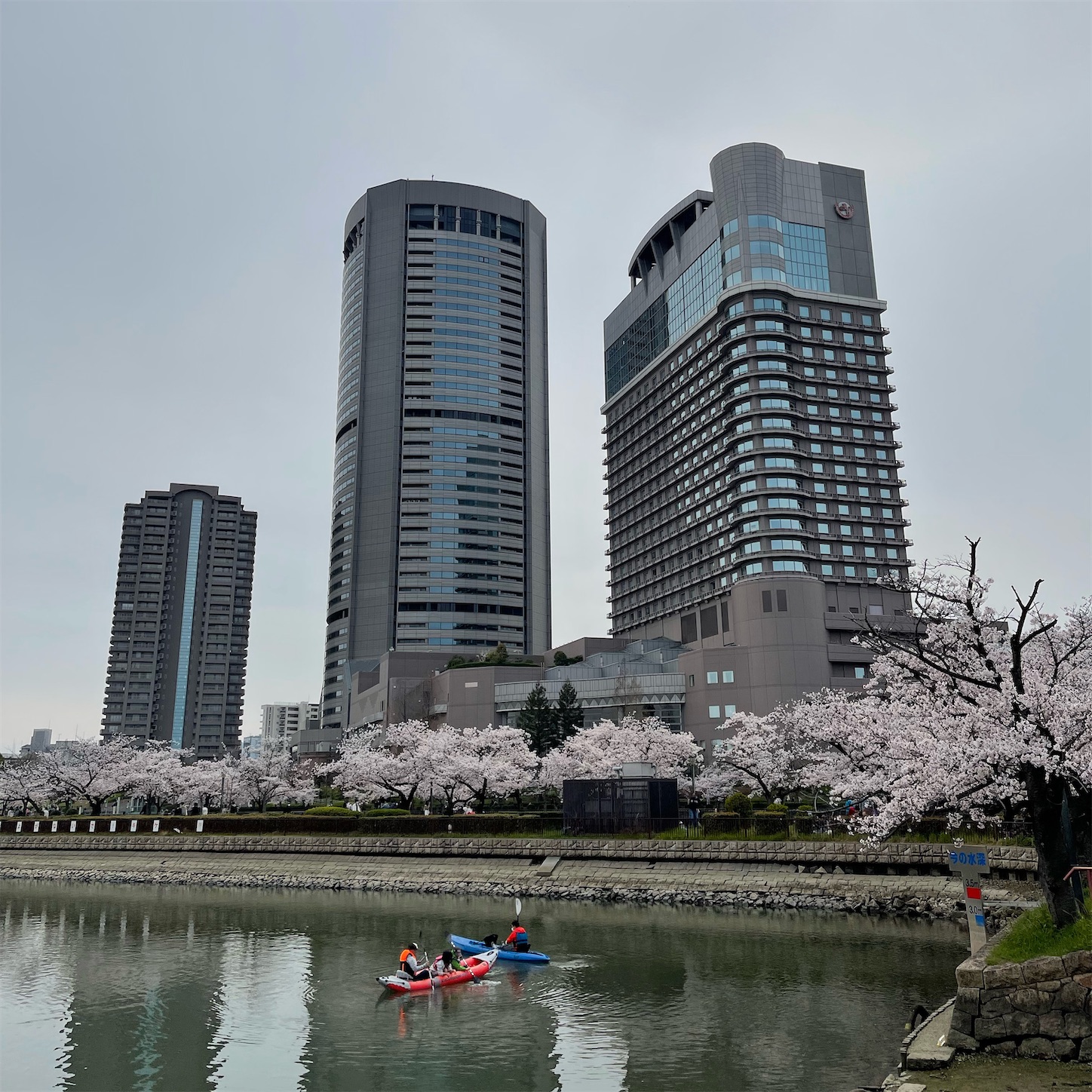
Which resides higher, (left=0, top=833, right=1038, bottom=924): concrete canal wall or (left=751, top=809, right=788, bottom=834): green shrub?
(left=751, top=809, right=788, bottom=834): green shrub

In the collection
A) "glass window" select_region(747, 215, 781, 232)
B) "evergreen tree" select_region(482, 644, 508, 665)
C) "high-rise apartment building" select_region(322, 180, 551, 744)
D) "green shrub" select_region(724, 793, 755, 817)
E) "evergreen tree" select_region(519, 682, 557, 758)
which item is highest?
"glass window" select_region(747, 215, 781, 232)

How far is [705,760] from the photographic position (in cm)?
10700

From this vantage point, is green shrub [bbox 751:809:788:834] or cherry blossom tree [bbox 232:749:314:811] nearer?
green shrub [bbox 751:809:788:834]

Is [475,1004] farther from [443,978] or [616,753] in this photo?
[616,753]

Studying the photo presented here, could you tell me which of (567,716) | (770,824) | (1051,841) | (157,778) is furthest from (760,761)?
(157,778)

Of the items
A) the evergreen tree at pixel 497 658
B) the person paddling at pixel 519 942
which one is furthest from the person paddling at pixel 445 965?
the evergreen tree at pixel 497 658

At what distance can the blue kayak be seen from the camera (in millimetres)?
34750

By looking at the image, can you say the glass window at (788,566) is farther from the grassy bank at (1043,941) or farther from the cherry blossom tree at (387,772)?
the grassy bank at (1043,941)

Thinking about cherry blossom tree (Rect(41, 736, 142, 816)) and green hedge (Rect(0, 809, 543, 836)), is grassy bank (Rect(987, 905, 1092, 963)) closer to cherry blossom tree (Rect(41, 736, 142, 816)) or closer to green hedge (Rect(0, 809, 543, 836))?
green hedge (Rect(0, 809, 543, 836))

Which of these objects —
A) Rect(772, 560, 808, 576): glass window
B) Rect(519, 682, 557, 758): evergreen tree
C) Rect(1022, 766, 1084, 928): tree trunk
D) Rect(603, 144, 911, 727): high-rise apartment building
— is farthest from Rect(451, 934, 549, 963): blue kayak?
Rect(772, 560, 808, 576): glass window

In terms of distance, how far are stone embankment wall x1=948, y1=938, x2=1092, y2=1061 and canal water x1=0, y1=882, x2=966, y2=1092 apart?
134 inches

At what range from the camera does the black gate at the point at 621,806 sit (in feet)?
189

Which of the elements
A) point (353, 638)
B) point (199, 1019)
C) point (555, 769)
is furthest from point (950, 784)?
point (353, 638)

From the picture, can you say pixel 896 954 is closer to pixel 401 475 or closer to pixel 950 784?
pixel 950 784
